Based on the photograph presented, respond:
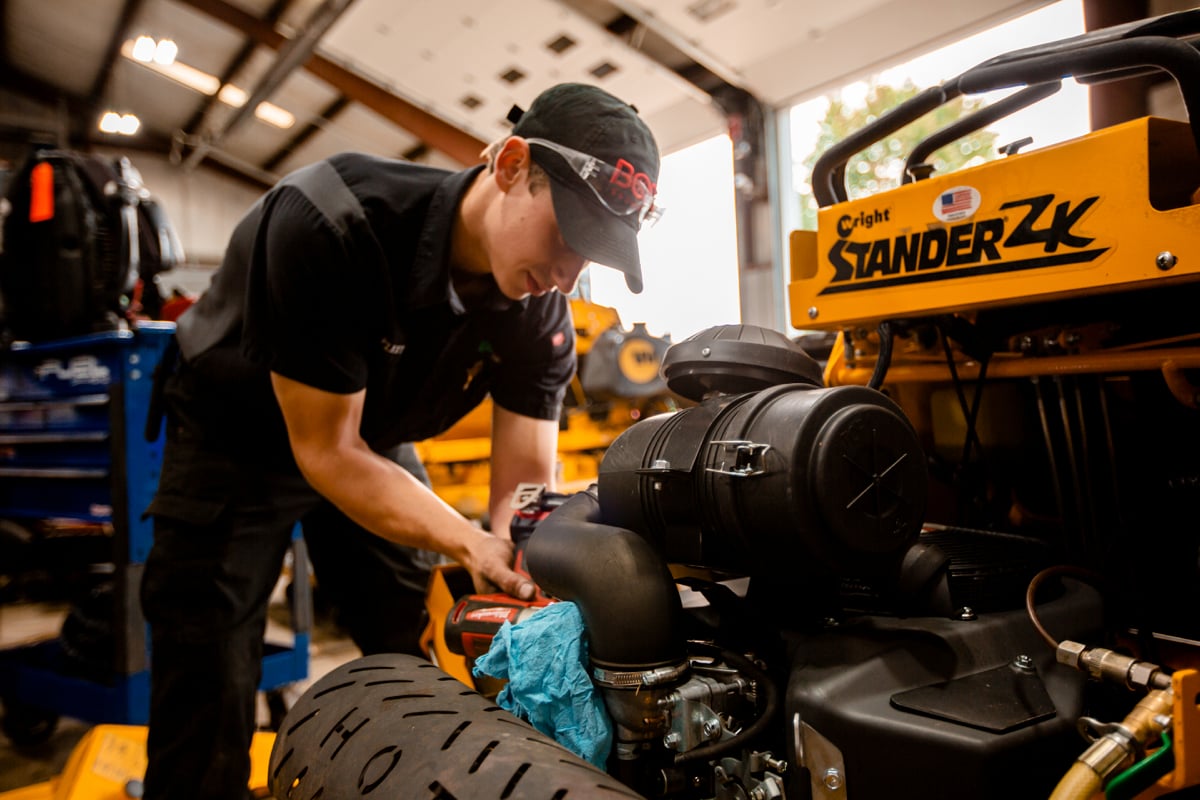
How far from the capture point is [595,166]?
3.73ft

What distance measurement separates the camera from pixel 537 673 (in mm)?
800

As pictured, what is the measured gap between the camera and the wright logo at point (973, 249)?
0.83 m

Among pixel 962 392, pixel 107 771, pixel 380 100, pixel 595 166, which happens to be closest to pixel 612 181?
pixel 595 166

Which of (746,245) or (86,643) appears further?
(746,245)

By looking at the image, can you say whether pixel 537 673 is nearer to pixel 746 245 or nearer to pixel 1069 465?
pixel 1069 465

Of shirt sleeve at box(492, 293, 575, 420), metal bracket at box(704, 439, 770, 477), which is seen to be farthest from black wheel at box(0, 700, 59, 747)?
metal bracket at box(704, 439, 770, 477)

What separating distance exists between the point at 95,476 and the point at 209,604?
1149 millimetres

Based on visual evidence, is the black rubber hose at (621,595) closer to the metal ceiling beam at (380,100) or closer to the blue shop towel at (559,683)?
the blue shop towel at (559,683)

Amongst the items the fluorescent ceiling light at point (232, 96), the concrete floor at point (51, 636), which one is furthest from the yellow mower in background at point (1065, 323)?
the fluorescent ceiling light at point (232, 96)

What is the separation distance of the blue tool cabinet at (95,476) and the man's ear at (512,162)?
1.10 m

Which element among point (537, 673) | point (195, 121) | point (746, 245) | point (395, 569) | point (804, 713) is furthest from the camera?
point (195, 121)

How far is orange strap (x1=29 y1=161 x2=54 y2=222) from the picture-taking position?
2467mm

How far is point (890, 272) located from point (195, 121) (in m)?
10.9

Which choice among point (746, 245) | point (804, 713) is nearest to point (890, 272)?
point (804, 713)
